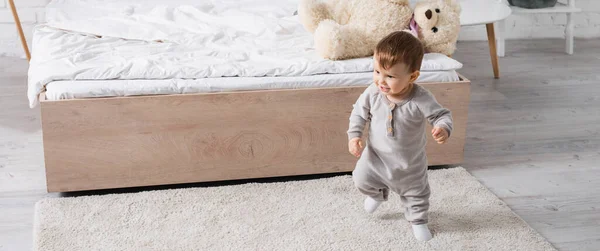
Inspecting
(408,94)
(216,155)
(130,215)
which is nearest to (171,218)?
(130,215)

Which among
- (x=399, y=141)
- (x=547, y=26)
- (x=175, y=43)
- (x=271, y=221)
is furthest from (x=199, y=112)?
(x=547, y=26)

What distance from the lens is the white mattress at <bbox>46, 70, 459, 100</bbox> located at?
207 centimetres

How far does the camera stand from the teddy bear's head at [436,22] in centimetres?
232

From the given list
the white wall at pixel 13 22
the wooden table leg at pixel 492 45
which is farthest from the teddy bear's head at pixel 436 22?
the white wall at pixel 13 22

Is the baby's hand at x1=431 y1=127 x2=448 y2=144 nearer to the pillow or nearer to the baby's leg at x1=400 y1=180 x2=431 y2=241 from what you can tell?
the baby's leg at x1=400 y1=180 x2=431 y2=241

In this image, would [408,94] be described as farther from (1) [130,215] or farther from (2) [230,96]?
(1) [130,215]

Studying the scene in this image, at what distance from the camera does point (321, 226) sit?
1.98 m

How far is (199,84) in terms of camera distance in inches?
84.1

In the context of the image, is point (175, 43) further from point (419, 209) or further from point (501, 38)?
point (501, 38)

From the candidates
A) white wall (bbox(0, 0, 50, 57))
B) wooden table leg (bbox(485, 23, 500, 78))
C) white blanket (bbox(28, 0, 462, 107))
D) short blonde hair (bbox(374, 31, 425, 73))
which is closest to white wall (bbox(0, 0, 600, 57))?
wooden table leg (bbox(485, 23, 500, 78))

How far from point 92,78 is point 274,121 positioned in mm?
562

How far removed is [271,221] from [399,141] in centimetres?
44

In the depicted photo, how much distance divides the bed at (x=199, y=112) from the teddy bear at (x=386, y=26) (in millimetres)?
58

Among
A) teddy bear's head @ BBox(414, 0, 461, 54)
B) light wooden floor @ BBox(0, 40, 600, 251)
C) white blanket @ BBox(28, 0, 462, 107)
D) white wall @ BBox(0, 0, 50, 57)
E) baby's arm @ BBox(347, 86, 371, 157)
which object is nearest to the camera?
baby's arm @ BBox(347, 86, 371, 157)
